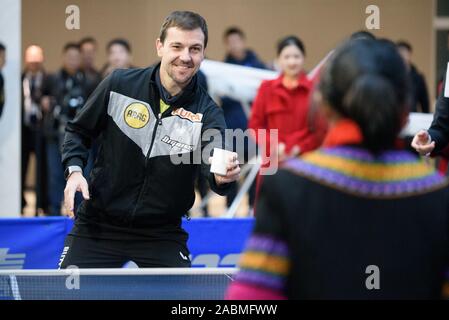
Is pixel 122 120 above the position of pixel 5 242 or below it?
above

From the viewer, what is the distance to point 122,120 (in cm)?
433

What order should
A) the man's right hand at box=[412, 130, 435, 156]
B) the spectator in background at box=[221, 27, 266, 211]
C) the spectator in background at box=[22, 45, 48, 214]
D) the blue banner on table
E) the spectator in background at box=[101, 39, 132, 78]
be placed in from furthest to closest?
the spectator in background at box=[22, 45, 48, 214], the spectator in background at box=[221, 27, 266, 211], the spectator in background at box=[101, 39, 132, 78], the blue banner on table, the man's right hand at box=[412, 130, 435, 156]

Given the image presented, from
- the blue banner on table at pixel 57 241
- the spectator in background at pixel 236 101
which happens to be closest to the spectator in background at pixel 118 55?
the spectator in background at pixel 236 101

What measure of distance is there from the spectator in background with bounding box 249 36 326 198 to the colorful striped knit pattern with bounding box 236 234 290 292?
14.7 ft

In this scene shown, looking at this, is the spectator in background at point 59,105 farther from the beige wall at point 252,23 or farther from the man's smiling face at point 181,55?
the man's smiling face at point 181,55

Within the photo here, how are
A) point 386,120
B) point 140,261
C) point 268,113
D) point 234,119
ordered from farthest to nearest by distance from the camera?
point 234,119
point 268,113
point 140,261
point 386,120

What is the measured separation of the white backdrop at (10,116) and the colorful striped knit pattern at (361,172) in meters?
6.52

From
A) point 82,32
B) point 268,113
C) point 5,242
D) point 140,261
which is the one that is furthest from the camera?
point 82,32

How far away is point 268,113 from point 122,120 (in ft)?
8.69

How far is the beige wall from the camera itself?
12594 mm

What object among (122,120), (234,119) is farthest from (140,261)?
(234,119)

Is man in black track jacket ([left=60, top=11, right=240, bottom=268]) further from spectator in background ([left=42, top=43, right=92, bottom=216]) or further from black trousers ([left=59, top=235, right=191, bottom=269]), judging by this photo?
spectator in background ([left=42, top=43, right=92, bottom=216])

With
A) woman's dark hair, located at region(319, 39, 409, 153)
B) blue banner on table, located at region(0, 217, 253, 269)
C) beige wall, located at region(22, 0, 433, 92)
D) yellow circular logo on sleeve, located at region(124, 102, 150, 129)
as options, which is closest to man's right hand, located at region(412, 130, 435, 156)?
yellow circular logo on sleeve, located at region(124, 102, 150, 129)

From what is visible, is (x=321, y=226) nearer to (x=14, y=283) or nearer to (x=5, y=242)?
(x=14, y=283)
